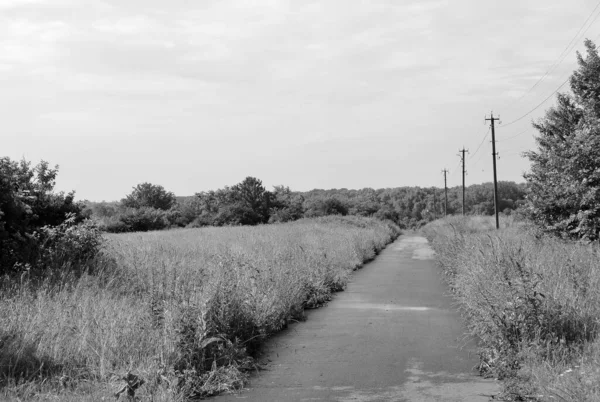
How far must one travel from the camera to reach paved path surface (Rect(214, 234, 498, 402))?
23.1 ft

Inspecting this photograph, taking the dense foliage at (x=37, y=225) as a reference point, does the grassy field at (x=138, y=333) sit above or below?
below

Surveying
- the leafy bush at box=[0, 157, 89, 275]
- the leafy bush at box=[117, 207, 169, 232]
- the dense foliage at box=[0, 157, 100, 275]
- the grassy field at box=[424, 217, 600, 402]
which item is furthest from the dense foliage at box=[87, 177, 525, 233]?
the leafy bush at box=[0, 157, 89, 275]

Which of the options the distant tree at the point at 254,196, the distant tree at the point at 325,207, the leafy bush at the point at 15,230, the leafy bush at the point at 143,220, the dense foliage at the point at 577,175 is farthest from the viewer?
the distant tree at the point at 325,207

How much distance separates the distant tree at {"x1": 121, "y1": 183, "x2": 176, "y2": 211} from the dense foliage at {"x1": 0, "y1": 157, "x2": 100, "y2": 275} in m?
81.7

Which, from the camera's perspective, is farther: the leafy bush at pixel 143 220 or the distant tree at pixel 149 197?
the distant tree at pixel 149 197

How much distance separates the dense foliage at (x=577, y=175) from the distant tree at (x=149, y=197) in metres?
78.5

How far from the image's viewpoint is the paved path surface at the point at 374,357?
7.04 m

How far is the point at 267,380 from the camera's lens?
7.78m

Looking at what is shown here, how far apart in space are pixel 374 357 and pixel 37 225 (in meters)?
10.3

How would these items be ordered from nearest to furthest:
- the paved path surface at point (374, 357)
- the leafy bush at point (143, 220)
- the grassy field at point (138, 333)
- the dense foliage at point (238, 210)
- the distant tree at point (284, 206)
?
the grassy field at point (138, 333), the paved path surface at point (374, 357), the leafy bush at point (143, 220), the dense foliage at point (238, 210), the distant tree at point (284, 206)

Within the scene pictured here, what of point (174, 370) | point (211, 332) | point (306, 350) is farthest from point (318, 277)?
point (174, 370)

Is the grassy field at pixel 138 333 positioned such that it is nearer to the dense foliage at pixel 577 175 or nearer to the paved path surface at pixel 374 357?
the paved path surface at pixel 374 357

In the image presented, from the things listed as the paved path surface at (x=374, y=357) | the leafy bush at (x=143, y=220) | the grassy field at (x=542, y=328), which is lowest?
the paved path surface at (x=374, y=357)

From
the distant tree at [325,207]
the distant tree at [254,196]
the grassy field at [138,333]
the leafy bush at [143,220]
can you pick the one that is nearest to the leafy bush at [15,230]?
the grassy field at [138,333]
